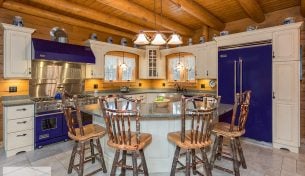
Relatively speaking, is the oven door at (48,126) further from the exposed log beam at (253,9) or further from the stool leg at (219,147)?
the exposed log beam at (253,9)

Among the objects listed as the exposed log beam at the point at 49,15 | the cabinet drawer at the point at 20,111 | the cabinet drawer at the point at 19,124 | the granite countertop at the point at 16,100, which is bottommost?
the cabinet drawer at the point at 19,124

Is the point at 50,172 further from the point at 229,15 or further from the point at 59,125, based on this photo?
the point at 229,15

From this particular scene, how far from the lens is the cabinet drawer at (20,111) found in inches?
128

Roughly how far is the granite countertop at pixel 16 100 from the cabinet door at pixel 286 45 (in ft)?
15.9

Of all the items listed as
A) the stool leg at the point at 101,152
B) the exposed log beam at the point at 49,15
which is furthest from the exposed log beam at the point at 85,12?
the stool leg at the point at 101,152

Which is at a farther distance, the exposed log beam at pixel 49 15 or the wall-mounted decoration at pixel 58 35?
the wall-mounted decoration at pixel 58 35

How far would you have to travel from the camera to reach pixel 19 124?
336 centimetres

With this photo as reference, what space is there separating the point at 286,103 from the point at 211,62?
1998mm

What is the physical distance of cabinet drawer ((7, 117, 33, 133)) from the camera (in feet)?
10.7

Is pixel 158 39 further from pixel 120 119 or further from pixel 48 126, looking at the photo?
pixel 48 126

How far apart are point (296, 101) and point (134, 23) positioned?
13.7 ft

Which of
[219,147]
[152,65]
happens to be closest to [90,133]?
[219,147]

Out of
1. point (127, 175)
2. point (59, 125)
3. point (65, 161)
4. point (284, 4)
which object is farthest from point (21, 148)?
point (284, 4)

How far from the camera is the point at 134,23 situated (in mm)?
5164
